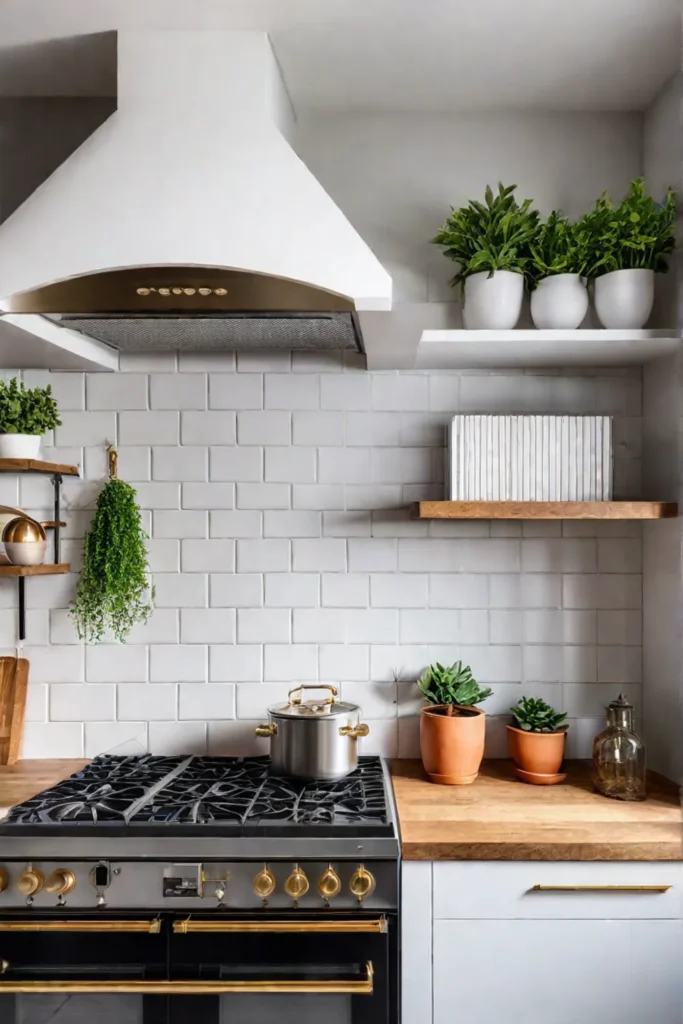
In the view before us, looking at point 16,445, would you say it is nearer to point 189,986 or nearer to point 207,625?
point 207,625

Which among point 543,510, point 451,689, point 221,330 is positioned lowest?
point 451,689

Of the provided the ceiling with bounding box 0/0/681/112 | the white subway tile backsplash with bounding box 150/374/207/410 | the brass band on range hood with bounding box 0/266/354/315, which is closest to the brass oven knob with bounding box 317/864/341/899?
the brass band on range hood with bounding box 0/266/354/315

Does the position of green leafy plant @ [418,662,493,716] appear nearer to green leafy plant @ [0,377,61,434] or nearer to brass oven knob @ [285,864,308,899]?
brass oven knob @ [285,864,308,899]

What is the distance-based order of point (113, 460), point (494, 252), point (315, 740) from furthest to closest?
point (113, 460) → point (494, 252) → point (315, 740)

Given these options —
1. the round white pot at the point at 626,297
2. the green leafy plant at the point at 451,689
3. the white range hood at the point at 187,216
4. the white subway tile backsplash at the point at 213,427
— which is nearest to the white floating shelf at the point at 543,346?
the round white pot at the point at 626,297

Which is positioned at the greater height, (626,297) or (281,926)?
(626,297)

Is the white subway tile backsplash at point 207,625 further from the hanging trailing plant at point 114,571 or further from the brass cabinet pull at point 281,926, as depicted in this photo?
the brass cabinet pull at point 281,926

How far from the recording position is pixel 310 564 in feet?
7.68

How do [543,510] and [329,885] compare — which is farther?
[543,510]

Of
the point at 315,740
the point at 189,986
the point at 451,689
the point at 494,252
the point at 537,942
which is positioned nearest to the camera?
the point at 189,986

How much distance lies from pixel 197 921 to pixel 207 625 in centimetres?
88

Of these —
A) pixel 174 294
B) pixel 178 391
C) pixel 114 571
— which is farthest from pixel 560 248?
pixel 114 571

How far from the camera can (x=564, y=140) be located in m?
2.34

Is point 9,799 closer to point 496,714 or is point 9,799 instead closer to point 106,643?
point 106,643
